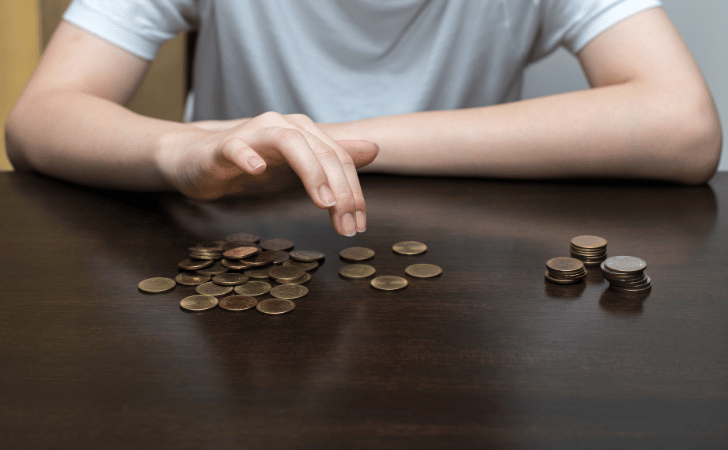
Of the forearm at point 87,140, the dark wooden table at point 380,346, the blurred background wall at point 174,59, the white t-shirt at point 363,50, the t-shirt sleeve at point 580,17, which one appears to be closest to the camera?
the dark wooden table at point 380,346

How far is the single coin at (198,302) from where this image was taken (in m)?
0.49

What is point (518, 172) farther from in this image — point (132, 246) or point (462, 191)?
point (132, 246)

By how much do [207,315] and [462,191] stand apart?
0.50 meters

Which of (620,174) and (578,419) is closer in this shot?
(578,419)

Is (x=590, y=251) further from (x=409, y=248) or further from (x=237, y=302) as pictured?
(x=237, y=302)

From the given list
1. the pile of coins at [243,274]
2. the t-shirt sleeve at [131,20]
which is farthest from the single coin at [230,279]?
the t-shirt sleeve at [131,20]

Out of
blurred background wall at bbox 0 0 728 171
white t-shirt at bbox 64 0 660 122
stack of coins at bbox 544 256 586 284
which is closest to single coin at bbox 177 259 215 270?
stack of coins at bbox 544 256 586 284

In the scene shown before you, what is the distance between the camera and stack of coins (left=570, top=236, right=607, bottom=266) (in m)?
0.60

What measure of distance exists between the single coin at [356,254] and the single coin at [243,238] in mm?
107

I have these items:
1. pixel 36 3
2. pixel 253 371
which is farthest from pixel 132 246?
pixel 36 3

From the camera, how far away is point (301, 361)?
408 millimetres

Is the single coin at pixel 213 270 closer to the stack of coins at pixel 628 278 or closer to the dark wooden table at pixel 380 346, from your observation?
the dark wooden table at pixel 380 346

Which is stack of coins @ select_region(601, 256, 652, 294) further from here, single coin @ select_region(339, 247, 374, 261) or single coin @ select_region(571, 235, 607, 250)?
single coin @ select_region(339, 247, 374, 261)

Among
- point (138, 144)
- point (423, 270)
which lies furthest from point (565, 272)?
point (138, 144)
